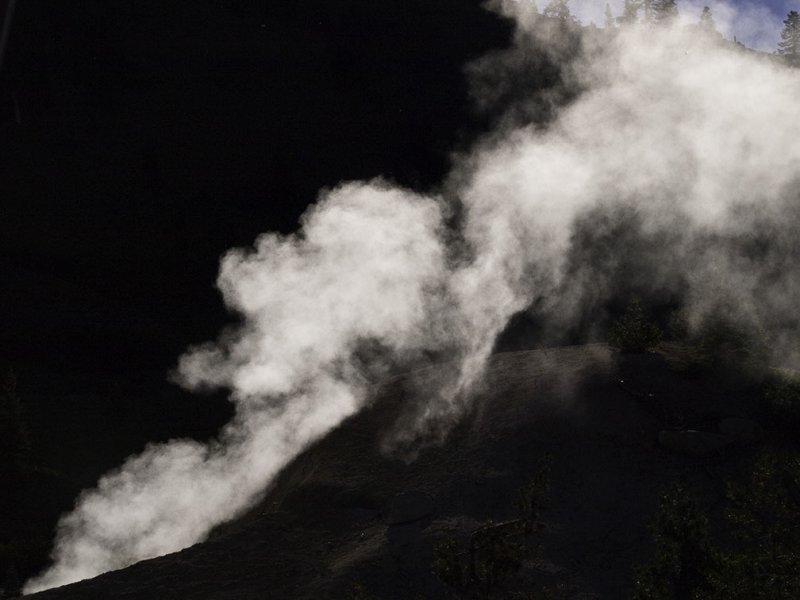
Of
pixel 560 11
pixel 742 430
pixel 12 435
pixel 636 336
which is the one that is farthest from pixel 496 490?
pixel 560 11

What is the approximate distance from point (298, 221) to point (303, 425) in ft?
75.0

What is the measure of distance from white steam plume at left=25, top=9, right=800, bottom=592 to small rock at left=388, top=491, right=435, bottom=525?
1665 millimetres

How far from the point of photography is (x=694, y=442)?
950cm

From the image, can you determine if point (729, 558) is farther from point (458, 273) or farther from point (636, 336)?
point (458, 273)

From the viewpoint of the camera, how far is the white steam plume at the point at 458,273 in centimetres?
1247

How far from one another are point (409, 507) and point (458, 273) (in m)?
8.79

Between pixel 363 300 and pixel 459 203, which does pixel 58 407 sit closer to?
pixel 363 300

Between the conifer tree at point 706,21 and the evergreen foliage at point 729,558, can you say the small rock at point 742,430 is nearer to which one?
the evergreen foliage at point 729,558

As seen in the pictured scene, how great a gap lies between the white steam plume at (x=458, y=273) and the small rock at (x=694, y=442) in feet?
10.9

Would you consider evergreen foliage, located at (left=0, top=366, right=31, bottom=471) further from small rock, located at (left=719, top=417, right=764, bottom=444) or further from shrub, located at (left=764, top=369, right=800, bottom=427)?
shrub, located at (left=764, top=369, right=800, bottom=427)

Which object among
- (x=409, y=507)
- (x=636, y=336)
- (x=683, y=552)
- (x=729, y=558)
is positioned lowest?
(x=729, y=558)

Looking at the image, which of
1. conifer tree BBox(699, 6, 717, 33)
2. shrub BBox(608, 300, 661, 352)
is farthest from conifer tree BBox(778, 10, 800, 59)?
shrub BBox(608, 300, 661, 352)

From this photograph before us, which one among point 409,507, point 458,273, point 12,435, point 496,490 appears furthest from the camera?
point 458,273

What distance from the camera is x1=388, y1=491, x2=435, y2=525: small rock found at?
29.3 feet
